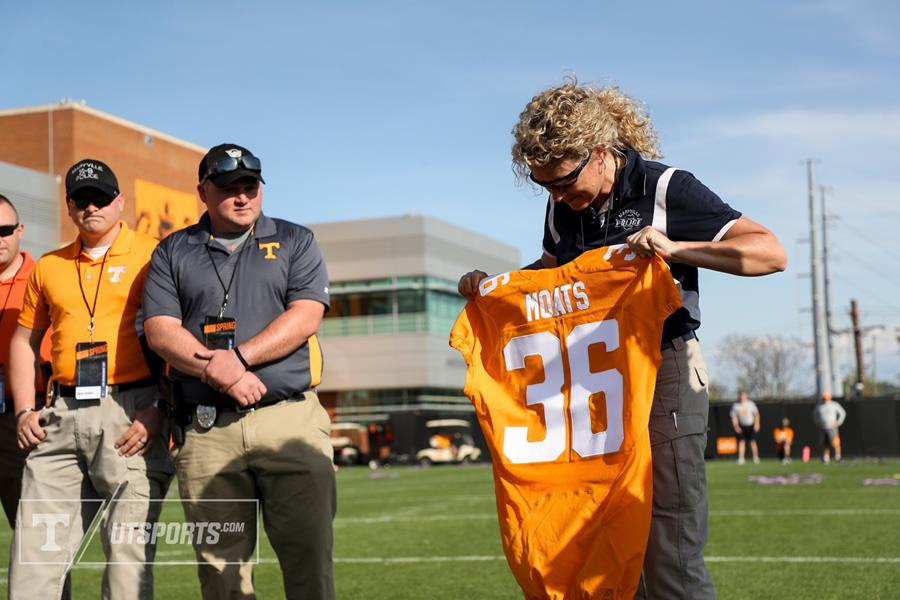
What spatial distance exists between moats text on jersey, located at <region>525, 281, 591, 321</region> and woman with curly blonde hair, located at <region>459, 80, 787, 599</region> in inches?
9.4

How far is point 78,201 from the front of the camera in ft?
17.5

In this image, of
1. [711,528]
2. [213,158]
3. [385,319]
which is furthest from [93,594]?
[385,319]

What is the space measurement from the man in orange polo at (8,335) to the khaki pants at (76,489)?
0.84 m

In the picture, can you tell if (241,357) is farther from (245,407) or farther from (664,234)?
(664,234)

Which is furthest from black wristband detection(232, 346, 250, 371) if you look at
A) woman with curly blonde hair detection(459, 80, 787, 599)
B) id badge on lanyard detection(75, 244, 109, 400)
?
woman with curly blonde hair detection(459, 80, 787, 599)

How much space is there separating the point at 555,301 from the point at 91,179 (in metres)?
2.50

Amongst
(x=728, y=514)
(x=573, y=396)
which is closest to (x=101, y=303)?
(x=573, y=396)

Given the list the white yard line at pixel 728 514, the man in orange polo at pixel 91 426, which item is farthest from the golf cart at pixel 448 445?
the man in orange polo at pixel 91 426

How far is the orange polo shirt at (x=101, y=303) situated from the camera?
518 cm

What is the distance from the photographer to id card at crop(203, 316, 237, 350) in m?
4.76

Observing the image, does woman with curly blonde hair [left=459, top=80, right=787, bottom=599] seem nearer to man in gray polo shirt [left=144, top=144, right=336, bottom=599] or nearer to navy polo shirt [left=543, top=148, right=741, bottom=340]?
navy polo shirt [left=543, top=148, right=741, bottom=340]

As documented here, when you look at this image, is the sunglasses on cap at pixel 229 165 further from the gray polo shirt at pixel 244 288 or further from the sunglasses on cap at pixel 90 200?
the sunglasses on cap at pixel 90 200

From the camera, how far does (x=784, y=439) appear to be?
107 feet

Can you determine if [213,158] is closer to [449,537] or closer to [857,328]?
[449,537]
